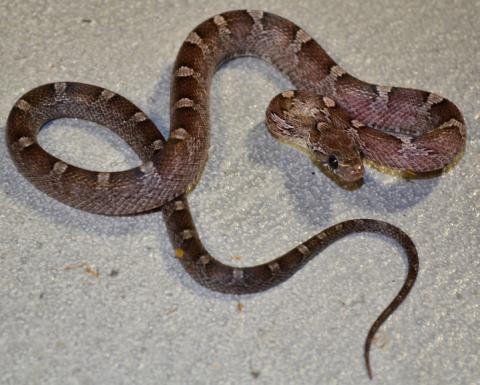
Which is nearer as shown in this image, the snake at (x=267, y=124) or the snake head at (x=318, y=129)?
the snake at (x=267, y=124)

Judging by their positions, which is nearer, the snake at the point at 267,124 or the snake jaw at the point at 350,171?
the snake at the point at 267,124

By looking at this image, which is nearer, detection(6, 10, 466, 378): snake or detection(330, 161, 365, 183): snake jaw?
detection(6, 10, 466, 378): snake

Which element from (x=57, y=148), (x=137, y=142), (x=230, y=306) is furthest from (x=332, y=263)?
(x=57, y=148)

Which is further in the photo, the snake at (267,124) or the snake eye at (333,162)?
the snake eye at (333,162)

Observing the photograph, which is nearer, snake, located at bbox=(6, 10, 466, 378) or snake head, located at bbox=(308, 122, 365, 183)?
snake, located at bbox=(6, 10, 466, 378)
